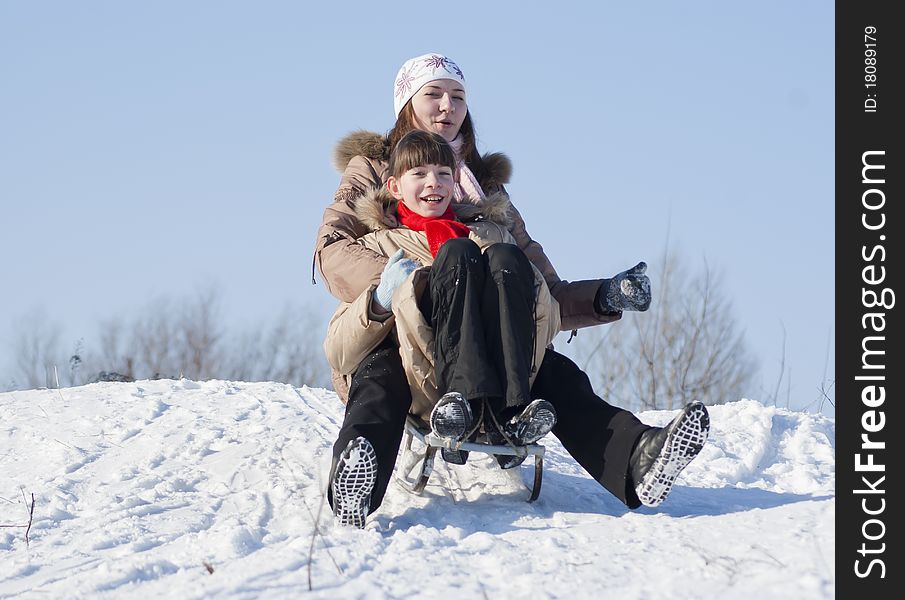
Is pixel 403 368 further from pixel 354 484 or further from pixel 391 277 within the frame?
pixel 354 484

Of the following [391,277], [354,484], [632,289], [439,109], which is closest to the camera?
[354,484]

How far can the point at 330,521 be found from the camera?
323 centimetres

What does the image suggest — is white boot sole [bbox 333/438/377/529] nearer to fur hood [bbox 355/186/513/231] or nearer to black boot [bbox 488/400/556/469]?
black boot [bbox 488/400/556/469]

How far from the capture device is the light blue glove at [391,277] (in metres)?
3.40

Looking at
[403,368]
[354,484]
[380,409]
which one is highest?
[403,368]

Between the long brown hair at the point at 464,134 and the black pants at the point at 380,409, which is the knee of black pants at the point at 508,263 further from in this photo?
the long brown hair at the point at 464,134

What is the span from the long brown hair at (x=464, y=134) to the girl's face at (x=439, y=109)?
3 centimetres

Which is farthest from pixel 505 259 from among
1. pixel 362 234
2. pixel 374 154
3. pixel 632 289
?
pixel 374 154

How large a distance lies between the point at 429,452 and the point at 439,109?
161 cm

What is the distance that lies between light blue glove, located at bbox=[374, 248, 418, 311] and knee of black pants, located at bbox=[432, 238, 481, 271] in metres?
0.11

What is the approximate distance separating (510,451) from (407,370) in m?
0.44

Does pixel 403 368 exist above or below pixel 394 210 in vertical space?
below
